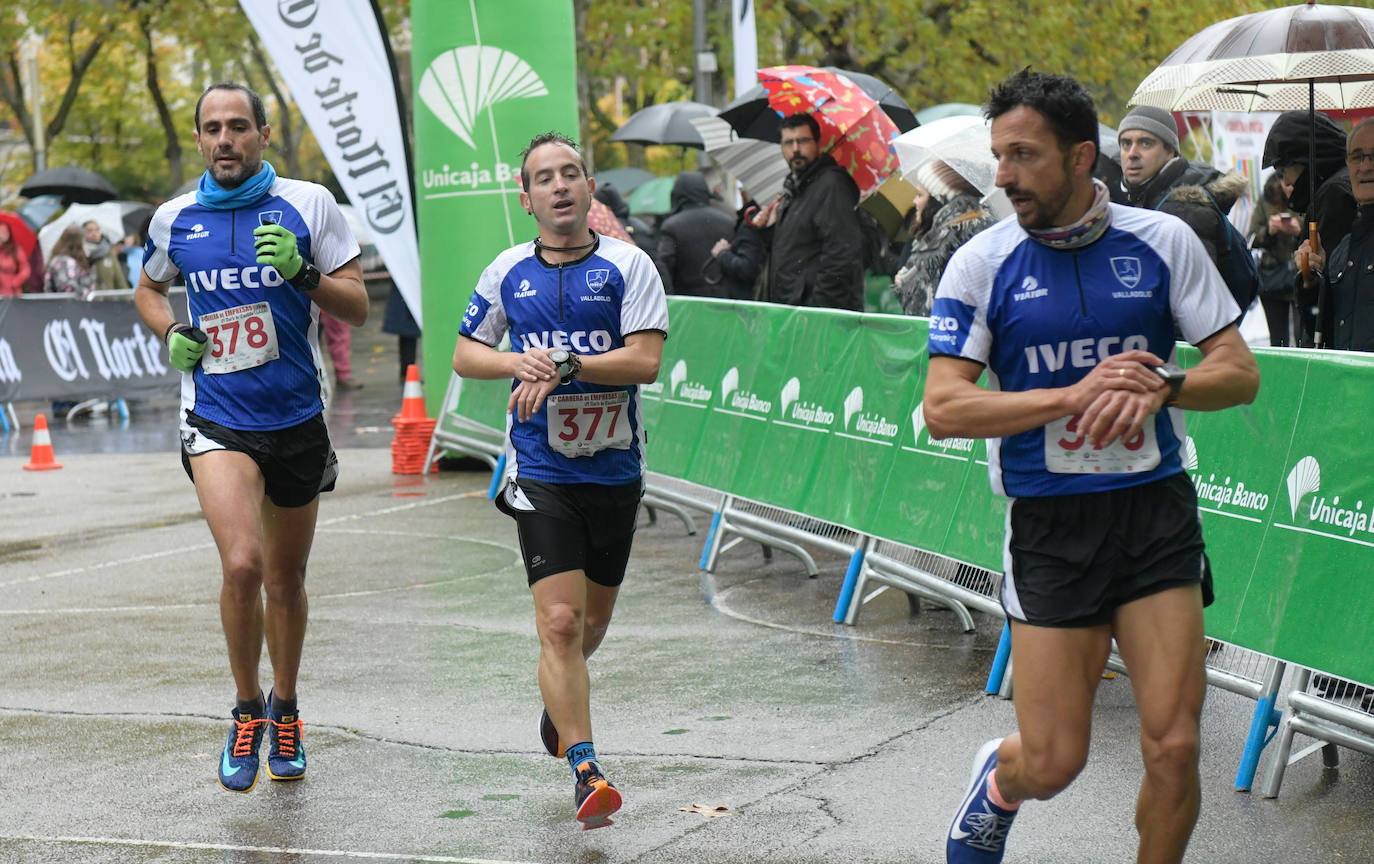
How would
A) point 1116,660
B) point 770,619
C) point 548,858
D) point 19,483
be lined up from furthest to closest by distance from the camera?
1. point 19,483
2. point 770,619
3. point 1116,660
4. point 548,858

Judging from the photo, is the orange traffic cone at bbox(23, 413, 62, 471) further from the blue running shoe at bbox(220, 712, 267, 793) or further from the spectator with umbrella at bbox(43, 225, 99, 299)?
the blue running shoe at bbox(220, 712, 267, 793)

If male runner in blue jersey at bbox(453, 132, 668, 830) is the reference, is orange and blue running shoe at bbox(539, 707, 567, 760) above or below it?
below

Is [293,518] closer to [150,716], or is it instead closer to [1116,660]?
[150,716]

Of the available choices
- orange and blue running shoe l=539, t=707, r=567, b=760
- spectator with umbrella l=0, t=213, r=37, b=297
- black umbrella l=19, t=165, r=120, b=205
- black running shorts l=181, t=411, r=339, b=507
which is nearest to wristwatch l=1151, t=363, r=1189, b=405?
orange and blue running shoe l=539, t=707, r=567, b=760

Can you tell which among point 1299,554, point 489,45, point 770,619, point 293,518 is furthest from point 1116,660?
point 489,45

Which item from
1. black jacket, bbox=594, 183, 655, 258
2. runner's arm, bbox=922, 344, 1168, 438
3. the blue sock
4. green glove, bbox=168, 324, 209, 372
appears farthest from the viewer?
black jacket, bbox=594, 183, 655, 258

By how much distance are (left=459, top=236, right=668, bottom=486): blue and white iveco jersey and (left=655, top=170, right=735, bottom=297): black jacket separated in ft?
26.1

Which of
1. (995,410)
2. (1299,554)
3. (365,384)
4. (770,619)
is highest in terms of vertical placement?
(995,410)

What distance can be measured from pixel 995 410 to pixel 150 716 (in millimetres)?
4104

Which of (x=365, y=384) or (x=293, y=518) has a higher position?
(x=293, y=518)

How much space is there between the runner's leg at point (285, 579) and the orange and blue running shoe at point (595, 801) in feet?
4.74

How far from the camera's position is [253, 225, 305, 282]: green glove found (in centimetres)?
562

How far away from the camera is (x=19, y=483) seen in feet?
47.8

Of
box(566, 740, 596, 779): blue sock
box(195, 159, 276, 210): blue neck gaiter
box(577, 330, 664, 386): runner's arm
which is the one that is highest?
box(195, 159, 276, 210): blue neck gaiter
